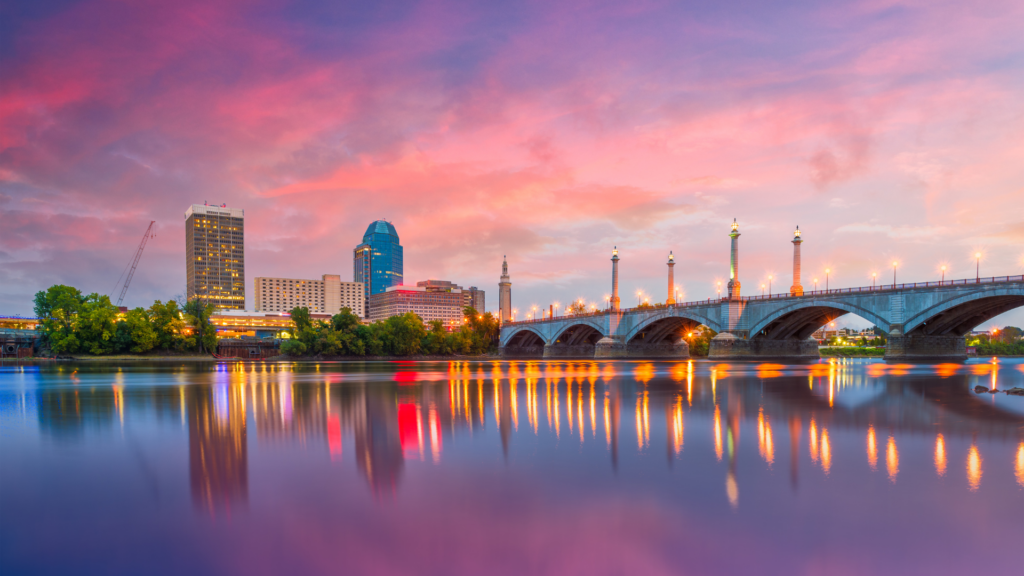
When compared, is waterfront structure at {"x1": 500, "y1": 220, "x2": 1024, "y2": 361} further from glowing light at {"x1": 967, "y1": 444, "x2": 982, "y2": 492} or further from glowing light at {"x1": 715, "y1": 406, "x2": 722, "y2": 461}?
glowing light at {"x1": 967, "y1": 444, "x2": 982, "y2": 492}

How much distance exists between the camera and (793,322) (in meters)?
83.0

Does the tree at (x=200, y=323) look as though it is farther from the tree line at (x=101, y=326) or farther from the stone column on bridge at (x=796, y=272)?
the stone column on bridge at (x=796, y=272)

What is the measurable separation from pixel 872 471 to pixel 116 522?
15704 millimetres

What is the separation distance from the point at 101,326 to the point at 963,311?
122m

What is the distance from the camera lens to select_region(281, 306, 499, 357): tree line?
9862 centimetres

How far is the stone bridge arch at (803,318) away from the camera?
68.3m

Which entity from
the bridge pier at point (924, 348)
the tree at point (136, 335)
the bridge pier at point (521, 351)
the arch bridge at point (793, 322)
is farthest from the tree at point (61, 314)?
the bridge pier at point (924, 348)

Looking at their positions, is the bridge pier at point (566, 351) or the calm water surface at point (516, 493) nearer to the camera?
the calm water surface at point (516, 493)

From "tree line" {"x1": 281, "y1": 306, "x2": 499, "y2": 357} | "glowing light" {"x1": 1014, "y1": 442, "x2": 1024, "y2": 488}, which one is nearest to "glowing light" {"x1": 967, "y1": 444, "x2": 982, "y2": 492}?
"glowing light" {"x1": 1014, "y1": 442, "x2": 1024, "y2": 488}

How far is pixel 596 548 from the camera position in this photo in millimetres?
8586

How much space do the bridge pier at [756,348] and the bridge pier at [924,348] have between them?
17357 mm

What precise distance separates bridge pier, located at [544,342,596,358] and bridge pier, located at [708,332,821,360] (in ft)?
156

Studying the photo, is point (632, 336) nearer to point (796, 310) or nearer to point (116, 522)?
point (796, 310)

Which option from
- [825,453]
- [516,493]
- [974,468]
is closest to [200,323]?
[516,493]
